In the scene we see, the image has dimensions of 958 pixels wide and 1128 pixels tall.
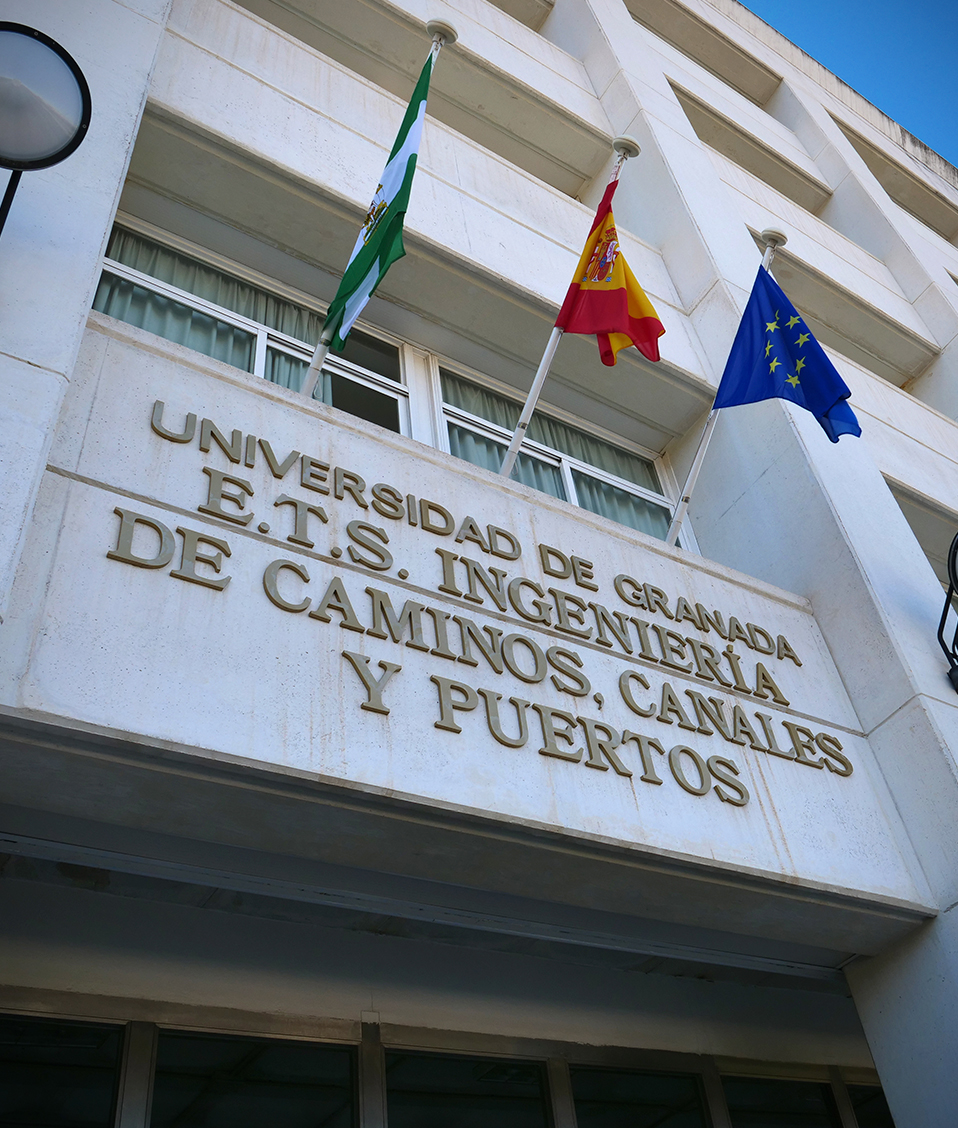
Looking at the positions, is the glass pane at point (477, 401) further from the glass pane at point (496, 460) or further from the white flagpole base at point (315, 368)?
the white flagpole base at point (315, 368)

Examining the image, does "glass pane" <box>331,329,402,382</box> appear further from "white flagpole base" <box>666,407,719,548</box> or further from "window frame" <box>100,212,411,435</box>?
"white flagpole base" <box>666,407,719,548</box>

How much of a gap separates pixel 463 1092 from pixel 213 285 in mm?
5611

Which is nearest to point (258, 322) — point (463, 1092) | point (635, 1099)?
point (463, 1092)

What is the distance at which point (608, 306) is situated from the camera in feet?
22.4

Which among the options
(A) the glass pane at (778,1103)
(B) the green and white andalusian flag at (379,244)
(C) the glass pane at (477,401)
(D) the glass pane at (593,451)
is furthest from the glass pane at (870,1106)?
(B) the green and white andalusian flag at (379,244)

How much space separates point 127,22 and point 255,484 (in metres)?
3.21

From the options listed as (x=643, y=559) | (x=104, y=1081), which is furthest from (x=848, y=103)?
(x=104, y=1081)

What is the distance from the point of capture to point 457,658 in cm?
523

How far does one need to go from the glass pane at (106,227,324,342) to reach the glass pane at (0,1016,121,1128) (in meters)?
4.84

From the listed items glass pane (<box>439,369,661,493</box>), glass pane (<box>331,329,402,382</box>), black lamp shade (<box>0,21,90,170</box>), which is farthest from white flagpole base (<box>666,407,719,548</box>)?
black lamp shade (<box>0,21,90,170</box>)

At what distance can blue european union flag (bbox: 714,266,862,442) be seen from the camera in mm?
7305

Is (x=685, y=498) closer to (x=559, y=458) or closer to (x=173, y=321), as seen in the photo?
(x=559, y=458)

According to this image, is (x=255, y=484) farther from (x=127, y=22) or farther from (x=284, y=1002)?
(x=127, y=22)

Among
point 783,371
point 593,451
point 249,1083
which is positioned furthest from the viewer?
point 593,451
